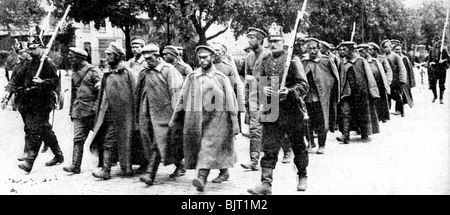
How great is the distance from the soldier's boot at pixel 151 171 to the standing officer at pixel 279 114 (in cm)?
154

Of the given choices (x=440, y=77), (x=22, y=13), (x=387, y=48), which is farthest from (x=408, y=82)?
(x=22, y=13)

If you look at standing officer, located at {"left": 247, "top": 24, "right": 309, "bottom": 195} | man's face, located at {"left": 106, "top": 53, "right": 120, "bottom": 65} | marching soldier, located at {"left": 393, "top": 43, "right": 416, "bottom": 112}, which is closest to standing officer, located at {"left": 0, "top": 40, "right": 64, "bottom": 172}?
man's face, located at {"left": 106, "top": 53, "right": 120, "bottom": 65}

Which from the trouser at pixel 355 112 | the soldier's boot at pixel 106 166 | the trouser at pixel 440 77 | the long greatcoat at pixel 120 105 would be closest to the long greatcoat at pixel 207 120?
the long greatcoat at pixel 120 105

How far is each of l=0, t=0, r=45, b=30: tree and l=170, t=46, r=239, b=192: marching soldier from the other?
121 feet

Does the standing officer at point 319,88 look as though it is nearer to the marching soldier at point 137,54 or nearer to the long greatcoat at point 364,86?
the long greatcoat at point 364,86

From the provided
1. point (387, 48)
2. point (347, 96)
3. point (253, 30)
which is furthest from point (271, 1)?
point (253, 30)

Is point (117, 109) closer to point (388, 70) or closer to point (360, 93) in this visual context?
point (360, 93)

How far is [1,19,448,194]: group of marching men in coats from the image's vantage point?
25.4 feet

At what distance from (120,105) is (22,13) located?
38996 millimetres

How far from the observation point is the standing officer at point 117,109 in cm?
902

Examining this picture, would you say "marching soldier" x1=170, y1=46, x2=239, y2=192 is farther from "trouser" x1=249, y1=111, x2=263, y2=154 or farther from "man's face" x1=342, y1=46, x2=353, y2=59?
"man's face" x1=342, y1=46, x2=353, y2=59

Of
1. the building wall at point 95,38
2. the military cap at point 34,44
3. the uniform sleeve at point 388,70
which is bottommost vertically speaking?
the uniform sleeve at point 388,70

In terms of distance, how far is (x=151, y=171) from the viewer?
332 inches
